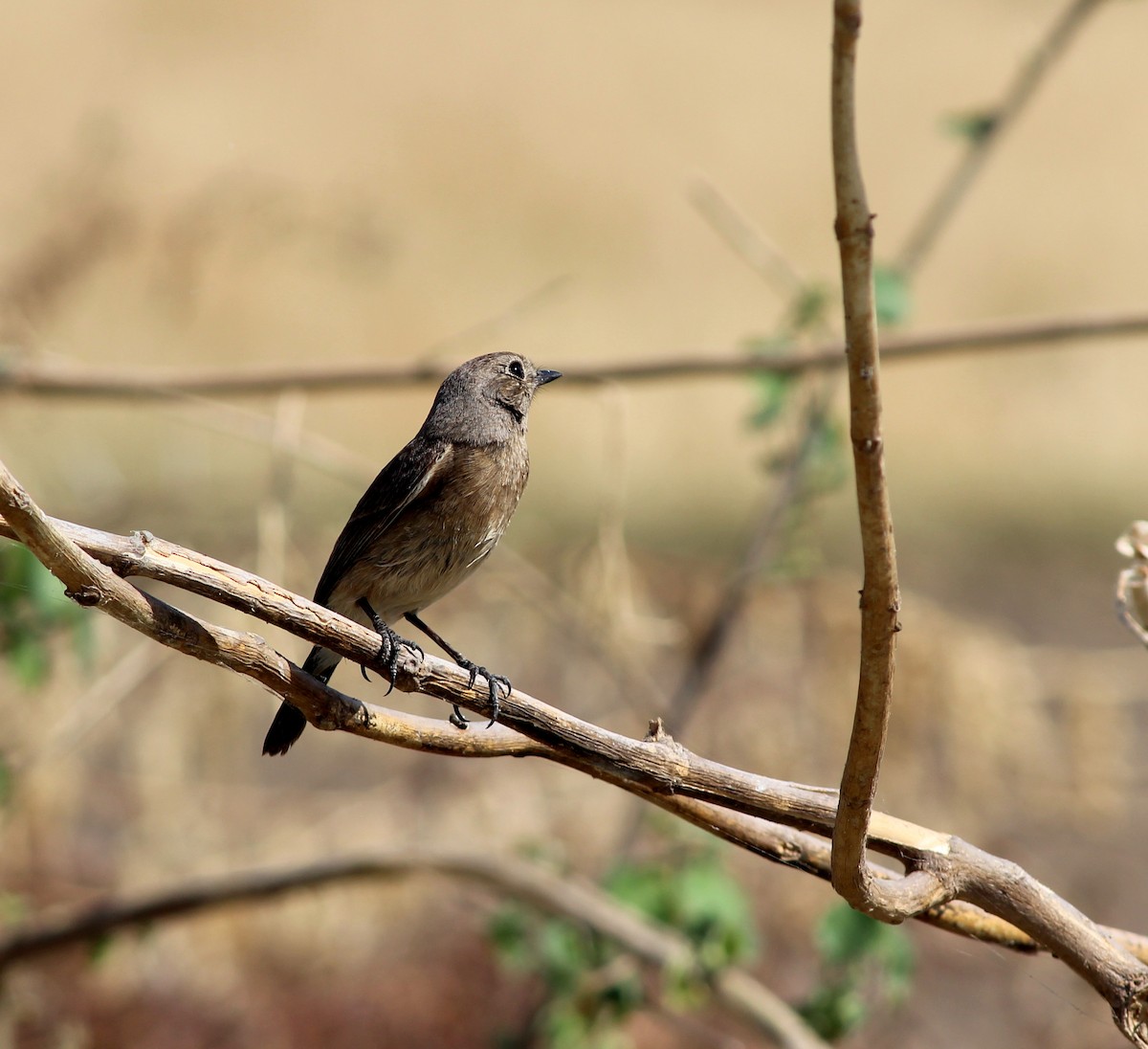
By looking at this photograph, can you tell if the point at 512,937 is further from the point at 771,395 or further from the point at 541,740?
the point at 541,740

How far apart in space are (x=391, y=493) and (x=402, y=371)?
175cm

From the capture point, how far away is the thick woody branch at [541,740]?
2.04m

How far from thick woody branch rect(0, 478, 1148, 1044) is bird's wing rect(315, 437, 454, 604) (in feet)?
4.59

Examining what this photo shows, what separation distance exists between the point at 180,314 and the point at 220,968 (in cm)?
A: 330

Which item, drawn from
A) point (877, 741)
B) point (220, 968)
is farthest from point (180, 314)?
point (877, 741)

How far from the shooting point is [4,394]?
5594mm

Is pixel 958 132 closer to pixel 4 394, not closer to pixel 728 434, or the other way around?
pixel 4 394

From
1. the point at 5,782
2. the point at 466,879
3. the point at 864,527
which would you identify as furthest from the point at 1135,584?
the point at 5,782

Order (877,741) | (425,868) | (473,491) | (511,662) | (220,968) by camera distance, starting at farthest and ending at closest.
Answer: (511,662) < (220,968) < (425,868) < (473,491) < (877,741)

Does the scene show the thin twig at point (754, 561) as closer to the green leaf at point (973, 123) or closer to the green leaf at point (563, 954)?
the green leaf at point (563, 954)

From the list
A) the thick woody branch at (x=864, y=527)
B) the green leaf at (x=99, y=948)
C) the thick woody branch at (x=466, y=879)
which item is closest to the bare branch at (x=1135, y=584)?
the thick woody branch at (x=864, y=527)

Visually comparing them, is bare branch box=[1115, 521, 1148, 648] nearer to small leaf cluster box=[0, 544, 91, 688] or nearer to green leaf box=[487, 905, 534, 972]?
small leaf cluster box=[0, 544, 91, 688]

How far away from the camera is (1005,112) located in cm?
551

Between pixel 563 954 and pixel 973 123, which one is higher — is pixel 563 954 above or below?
below
